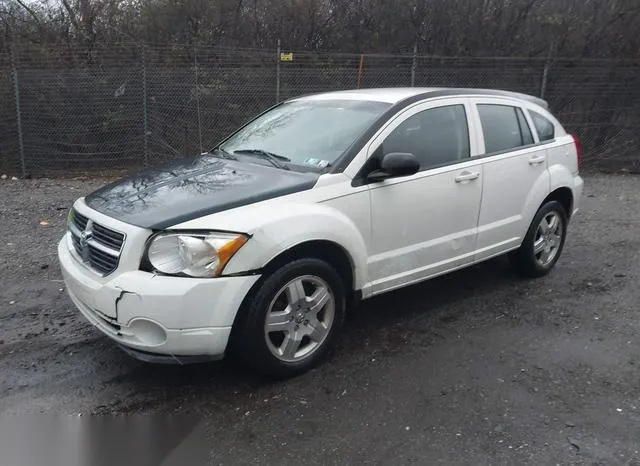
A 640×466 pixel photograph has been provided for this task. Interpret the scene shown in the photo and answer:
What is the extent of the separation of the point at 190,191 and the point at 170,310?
0.85 metres

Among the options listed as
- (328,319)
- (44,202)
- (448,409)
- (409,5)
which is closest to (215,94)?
(44,202)

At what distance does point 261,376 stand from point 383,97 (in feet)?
7.36

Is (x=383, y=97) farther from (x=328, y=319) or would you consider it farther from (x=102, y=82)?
(x=102, y=82)

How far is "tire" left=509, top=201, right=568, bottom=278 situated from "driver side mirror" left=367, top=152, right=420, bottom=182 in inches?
73.7

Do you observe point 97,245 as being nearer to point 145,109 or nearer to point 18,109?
point 145,109

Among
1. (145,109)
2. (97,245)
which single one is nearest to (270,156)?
(97,245)

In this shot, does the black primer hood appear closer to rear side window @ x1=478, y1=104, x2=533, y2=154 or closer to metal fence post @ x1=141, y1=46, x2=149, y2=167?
rear side window @ x1=478, y1=104, x2=533, y2=154

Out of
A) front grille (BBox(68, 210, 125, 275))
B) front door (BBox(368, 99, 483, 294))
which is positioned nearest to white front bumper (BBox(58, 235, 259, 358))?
front grille (BBox(68, 210, 125, 275))

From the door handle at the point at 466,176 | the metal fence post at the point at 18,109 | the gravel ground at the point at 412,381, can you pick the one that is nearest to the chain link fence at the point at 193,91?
the metal fence post at the point at 18,109

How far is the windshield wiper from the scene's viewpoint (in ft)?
13.5

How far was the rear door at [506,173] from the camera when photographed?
15.6 feet

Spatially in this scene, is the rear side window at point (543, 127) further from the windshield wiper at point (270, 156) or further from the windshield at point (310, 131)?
the windshield wiper at point (270, 156)

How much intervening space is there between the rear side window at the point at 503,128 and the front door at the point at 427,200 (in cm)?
22

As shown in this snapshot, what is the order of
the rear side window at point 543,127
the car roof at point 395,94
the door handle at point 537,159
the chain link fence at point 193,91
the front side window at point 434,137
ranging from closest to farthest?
the front side window at point 434,137 < the car roof at point 395,94 < the door handle at point 537,159 < the rear side window at point 543,127 < the chain link fence at point 193,91
